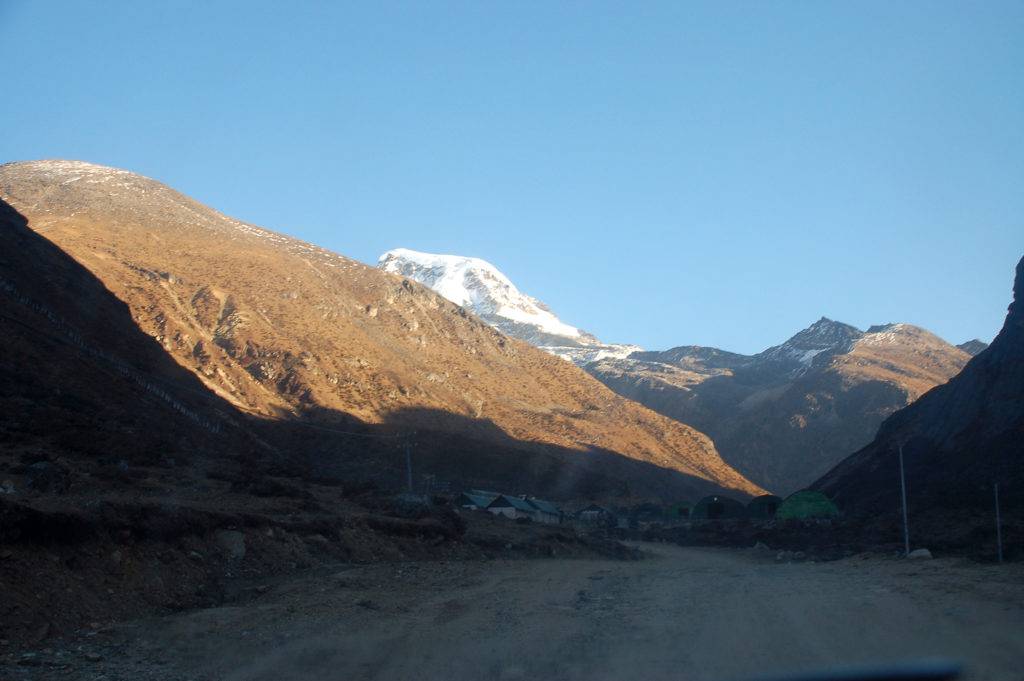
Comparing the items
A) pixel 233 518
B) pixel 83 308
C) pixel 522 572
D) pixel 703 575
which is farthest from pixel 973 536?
pixel 83 308

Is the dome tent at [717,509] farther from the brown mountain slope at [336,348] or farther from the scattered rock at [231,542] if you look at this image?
the scattered rock at [231,542]

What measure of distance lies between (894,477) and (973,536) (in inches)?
1035

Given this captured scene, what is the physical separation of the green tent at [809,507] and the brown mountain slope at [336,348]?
21877 mm

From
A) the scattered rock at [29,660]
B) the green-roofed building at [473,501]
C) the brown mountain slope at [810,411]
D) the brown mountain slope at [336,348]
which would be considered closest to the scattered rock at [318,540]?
the scattered rock at [29,660]

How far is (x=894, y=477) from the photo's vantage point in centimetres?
5584

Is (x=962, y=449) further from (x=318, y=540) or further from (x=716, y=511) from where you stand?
(x=318, y=540)

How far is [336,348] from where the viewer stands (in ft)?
255

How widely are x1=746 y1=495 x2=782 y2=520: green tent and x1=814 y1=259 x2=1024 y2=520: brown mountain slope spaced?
444 centimetres

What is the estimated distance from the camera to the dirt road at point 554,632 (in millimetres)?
11250

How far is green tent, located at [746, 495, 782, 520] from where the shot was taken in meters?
68.4

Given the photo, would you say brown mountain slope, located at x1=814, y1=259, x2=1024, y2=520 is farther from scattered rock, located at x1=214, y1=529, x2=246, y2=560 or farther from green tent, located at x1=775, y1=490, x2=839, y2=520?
scattered rock, located at x1=214, y1=529, x2=246, y2=560

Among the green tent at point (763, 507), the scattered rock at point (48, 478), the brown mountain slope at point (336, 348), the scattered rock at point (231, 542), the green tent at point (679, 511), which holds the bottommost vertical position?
the green tent at point (679, 511)

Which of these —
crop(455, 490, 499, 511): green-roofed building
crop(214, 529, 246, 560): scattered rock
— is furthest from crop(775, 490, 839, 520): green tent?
crop(214, 529, 246, 560): scattered rock

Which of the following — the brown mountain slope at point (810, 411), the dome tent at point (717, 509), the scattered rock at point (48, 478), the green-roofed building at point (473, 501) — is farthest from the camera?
the brown mountain slope at point (810, 411)
